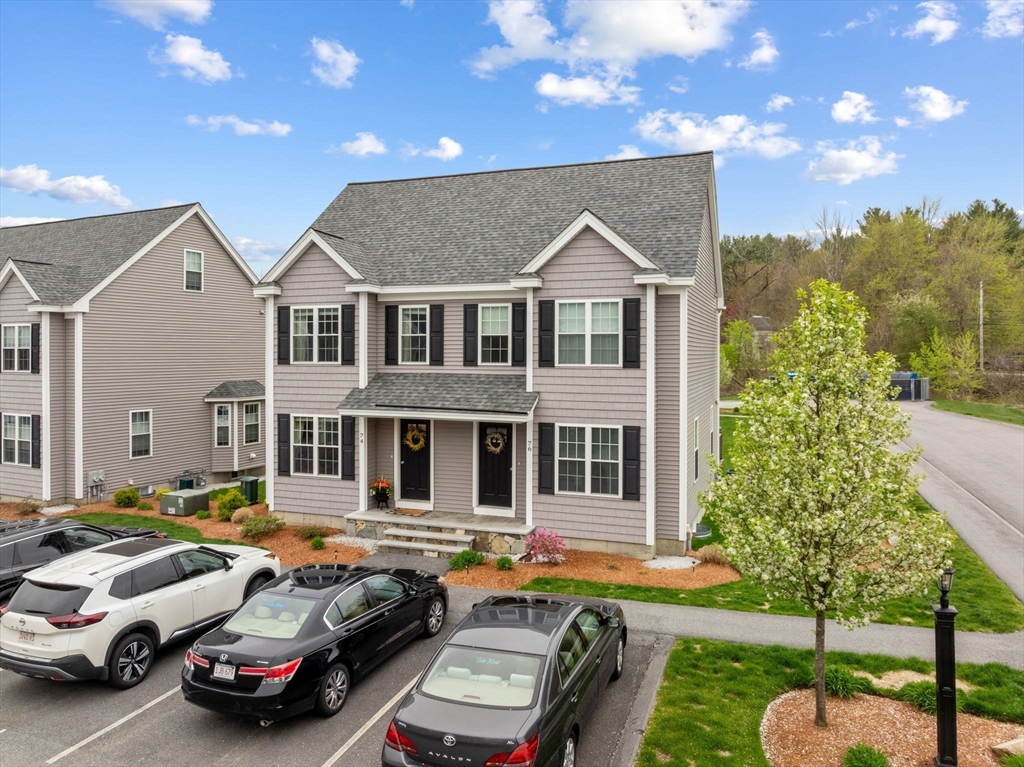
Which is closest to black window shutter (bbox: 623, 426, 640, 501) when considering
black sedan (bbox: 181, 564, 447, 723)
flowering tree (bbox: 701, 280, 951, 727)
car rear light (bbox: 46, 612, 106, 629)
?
black sedan (bbox: 181, 564, 447, 723)

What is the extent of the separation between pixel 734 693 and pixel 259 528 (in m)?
12.6

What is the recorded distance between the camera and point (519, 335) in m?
16.9

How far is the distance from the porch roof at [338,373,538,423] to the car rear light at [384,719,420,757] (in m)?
9.69

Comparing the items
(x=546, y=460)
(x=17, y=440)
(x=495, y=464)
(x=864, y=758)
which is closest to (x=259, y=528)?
(x=495, y=464)

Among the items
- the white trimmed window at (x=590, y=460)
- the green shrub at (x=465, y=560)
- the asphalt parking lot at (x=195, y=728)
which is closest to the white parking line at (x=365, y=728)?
the asphalt parking lot at (x=195, y=728)

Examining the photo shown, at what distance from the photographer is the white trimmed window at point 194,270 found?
24.6 metres

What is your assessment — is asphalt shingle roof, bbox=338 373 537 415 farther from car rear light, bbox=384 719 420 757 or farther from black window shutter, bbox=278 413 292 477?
car rear light, bbox=384 719 420 757

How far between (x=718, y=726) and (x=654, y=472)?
7.95 meters

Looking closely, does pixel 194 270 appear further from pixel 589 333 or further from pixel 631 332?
pixel 631 332

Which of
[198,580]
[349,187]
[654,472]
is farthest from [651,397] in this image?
[349,187]

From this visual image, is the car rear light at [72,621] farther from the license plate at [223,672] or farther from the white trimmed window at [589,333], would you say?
the white trimmed window at [589,333]

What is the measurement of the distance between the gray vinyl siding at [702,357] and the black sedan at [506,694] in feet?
25.0

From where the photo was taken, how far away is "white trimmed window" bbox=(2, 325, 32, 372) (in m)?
21.3

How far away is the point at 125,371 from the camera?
73.3 feet
